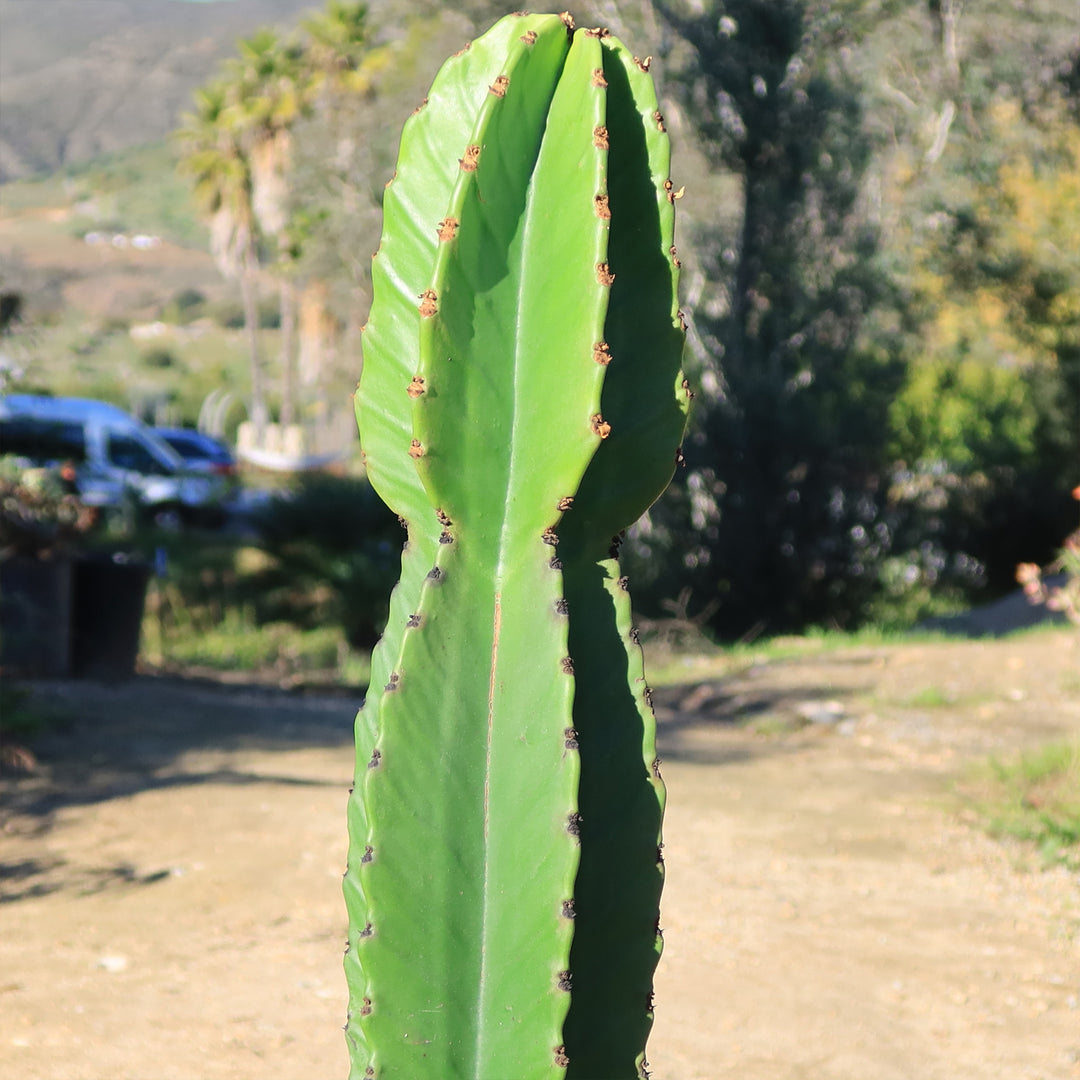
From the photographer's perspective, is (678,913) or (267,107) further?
(267,107)

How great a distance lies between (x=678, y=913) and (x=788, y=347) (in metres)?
7.94

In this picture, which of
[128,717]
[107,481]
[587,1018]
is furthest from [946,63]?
[587,1018]

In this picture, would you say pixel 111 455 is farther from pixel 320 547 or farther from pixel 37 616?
pixel 37 616

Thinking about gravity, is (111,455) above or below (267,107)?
below

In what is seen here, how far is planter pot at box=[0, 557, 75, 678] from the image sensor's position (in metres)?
7.86

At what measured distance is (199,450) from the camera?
2086 cm

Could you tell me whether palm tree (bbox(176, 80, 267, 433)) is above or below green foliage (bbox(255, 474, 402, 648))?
above

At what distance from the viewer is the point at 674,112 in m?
12.2

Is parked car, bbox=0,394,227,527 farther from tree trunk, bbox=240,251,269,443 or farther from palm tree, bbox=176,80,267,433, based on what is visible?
tree trunk, bbox=240,251,269,443

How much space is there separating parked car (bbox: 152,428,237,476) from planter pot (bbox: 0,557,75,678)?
1198 centimetres

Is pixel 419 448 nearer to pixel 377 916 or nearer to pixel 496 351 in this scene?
pixel 496 351

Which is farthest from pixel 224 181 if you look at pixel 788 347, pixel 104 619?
pixel 104 619

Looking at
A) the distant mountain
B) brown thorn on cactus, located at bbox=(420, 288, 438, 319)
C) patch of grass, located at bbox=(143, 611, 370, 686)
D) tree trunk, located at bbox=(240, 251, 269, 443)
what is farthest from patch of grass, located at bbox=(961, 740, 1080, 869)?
the distant mountain

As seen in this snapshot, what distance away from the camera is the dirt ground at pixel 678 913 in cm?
297
